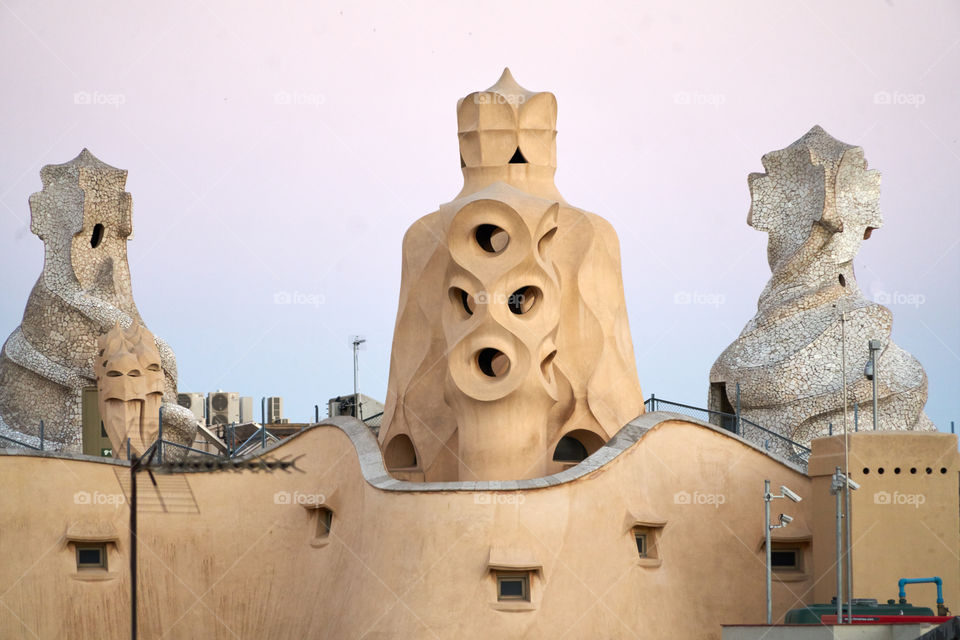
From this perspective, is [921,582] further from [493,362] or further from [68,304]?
[68,304]

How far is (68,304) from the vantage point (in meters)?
41.1

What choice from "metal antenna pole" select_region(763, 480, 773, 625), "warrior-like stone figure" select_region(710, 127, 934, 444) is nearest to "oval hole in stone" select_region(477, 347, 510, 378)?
"metal antenna pole" select_region(763, 480, 773, 625)

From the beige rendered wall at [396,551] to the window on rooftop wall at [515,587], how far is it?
20 centimetres

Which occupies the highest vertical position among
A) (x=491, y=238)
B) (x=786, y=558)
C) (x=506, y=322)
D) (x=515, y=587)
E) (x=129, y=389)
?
(x=491, y=238)

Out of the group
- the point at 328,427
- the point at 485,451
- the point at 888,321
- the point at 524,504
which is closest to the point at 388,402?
the point at 328,427

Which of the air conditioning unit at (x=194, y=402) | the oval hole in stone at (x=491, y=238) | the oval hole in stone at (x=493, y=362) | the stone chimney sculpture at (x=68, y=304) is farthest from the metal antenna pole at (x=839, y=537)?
the air conditioning unit at (x=194, y=402)

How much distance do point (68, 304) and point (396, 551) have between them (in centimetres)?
1825

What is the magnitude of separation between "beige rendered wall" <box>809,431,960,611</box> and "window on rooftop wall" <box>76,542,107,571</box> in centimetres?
1248

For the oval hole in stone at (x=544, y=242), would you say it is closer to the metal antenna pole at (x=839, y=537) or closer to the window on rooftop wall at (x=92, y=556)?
the metal antenna pole at (x=839, y=537)

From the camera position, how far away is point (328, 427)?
95.1ft

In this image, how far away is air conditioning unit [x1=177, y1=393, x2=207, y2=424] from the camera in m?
47.0

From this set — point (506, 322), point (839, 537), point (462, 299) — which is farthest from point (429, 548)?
point (839, 537)

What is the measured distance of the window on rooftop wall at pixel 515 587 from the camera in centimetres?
2550

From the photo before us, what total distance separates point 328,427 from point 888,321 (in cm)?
1360
